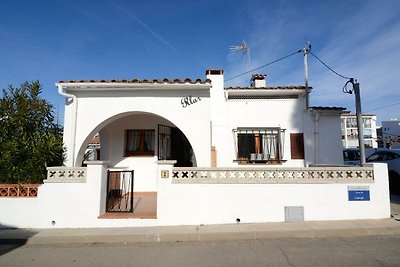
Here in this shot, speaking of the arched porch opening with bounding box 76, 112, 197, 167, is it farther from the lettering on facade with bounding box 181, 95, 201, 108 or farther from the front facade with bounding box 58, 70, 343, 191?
the lettering on facade with bounding box 181, 95, 201, 108

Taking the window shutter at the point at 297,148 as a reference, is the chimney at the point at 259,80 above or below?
above

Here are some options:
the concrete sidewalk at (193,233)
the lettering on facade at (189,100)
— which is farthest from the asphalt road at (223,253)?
the lettering on facade at (189,100)

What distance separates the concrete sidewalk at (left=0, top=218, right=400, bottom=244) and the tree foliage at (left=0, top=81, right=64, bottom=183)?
1.46 meters

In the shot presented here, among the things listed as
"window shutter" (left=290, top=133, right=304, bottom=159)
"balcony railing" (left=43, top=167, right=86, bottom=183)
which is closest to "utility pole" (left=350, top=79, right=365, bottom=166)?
"window shutter" (left=290, top=133, right=304, bottom=159)

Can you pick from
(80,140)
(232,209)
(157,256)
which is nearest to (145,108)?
(80,140)

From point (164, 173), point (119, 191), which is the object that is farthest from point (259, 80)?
point (119, 191)

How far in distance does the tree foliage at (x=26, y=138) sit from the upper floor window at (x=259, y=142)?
19.9 ft

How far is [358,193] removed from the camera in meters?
6.49

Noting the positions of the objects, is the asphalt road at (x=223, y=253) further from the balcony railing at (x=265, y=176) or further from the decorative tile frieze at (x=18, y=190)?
the balcony railing at (x=265, y=176)

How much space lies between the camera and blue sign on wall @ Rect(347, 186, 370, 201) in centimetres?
648

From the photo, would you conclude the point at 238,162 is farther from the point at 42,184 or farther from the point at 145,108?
the point at 42,184

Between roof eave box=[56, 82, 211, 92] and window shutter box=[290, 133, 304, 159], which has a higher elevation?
roof eave box=[56, 82, 211, 92]

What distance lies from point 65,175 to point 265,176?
16.5 ft

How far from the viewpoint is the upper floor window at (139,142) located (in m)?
10.1
